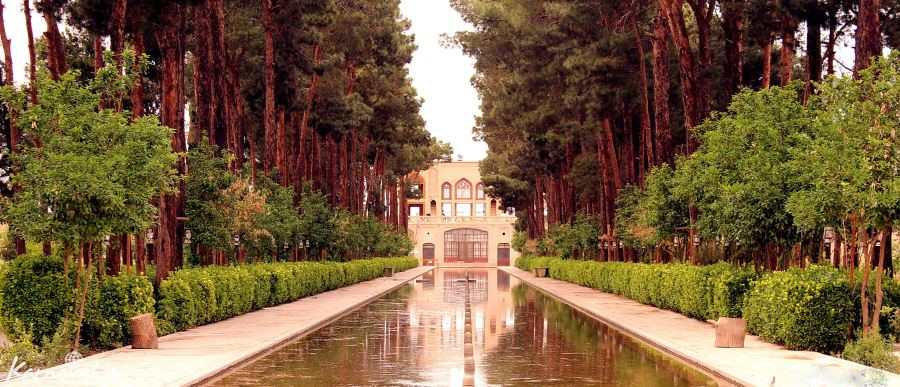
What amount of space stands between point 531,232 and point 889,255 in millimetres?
70083

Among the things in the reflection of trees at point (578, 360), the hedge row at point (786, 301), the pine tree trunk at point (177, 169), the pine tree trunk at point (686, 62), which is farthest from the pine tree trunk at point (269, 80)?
the hedge row at point (786, 301)

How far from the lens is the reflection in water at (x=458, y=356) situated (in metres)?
13.3

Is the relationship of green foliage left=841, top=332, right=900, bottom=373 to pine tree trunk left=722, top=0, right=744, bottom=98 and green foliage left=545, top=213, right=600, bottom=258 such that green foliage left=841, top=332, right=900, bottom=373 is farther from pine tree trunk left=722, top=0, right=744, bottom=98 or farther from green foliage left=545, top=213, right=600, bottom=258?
green foliage left=545, top=213, right=600, bottom=258

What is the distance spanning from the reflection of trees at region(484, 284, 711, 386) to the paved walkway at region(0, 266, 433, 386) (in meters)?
3.75

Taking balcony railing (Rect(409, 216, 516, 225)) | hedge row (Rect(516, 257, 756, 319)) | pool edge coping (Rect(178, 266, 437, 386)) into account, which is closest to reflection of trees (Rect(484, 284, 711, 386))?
hedge row (Rect(516, 257, 756, 319))

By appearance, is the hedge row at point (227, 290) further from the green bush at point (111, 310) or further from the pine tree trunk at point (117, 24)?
the pine tree trunk at point (117, 24)

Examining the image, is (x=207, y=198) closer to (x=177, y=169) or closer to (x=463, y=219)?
(x=177, y=169)

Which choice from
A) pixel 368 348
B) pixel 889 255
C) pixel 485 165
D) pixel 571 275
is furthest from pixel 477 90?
pixel 368 348

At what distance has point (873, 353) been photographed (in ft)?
48.7

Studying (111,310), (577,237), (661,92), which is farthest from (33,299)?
(577,237)

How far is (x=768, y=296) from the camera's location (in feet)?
57.9

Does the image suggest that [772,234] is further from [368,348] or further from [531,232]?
[531,232]

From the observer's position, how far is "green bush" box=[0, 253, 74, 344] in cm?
1584

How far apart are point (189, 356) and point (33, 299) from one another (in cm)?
267
